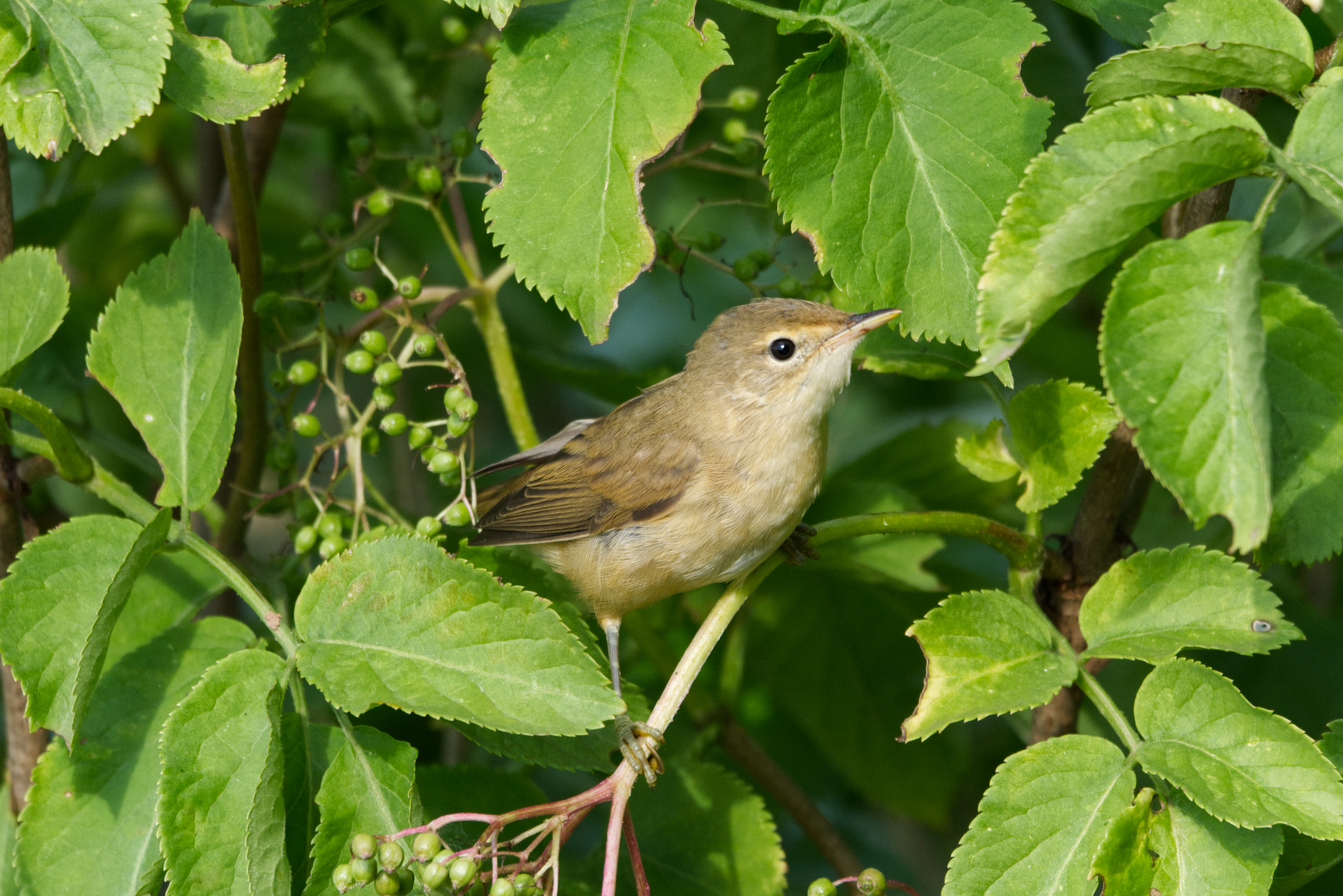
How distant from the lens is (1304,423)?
151 cm

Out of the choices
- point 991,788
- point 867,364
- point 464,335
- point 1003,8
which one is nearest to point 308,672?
point 991,788

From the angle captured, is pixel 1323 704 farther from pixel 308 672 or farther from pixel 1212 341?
pixel 308 672

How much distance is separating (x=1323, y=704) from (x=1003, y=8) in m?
1.98

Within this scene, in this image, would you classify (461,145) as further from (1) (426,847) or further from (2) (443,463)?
(1) (426,847)

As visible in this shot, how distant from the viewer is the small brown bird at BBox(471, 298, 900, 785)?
2525 mm

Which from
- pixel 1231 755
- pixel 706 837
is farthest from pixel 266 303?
pixel 1231 755

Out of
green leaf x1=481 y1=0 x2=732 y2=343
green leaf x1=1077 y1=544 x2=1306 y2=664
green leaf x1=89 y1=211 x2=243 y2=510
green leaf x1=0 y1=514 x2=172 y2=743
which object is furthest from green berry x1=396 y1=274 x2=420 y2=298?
green leaf x1=1077 y1=544 x2=1306 y2=664

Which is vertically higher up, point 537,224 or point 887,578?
point 537,224

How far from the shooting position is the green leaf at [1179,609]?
1628 mm

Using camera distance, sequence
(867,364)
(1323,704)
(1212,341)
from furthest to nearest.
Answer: (1323,704)
(867,364)
(1212,341)

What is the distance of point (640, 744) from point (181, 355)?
100 cm

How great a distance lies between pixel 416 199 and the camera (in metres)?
2.30

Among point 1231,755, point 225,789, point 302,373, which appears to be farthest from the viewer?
point 302,373

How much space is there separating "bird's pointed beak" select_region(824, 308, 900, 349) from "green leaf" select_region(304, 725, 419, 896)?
1.12 meters
